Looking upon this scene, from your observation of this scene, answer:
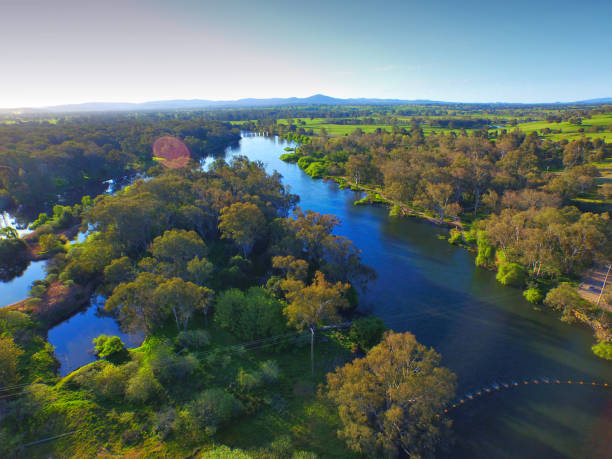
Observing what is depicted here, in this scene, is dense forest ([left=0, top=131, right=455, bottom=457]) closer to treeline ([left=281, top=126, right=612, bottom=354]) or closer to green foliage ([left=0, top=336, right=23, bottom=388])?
green foliage ([left=0, top=336, right=23, bottom=388])

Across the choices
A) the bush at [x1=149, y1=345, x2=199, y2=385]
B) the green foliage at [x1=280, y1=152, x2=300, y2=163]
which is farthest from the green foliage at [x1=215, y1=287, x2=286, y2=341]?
the green foliage at [x1=280, y1=152, x2=300, y2=163]

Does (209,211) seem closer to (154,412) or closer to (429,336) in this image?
(154,412)

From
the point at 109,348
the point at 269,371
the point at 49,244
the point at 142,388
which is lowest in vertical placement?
the point at 109,348

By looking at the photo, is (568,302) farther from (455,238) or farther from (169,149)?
(169,149)

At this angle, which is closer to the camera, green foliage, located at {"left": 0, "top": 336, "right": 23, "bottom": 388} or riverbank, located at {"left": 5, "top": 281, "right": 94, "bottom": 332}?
green foliage, located at {"left": 0, "top": 336, "right": 23, "bottom": 388}

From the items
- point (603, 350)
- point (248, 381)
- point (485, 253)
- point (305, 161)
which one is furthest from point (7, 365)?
point (305, 161)

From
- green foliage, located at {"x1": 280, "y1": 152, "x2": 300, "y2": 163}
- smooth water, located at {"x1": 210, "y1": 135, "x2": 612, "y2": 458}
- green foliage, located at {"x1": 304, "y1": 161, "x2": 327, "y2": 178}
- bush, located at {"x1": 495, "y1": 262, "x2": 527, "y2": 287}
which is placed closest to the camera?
smooth water, located at {"x1": 210, "y1": 135, "x2": 612, "y2": 458}
